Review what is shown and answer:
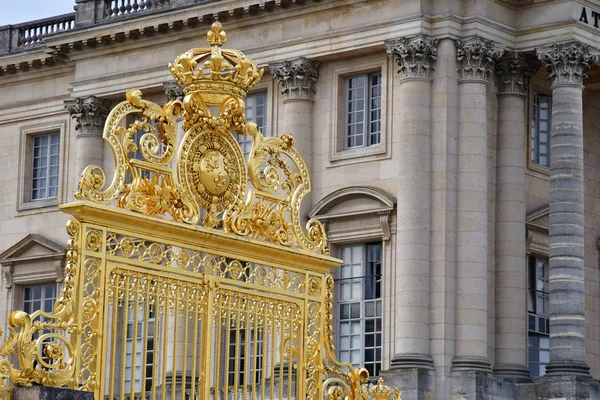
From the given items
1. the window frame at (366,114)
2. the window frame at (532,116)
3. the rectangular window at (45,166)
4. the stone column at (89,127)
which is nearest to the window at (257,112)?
the window frame at (366,114)

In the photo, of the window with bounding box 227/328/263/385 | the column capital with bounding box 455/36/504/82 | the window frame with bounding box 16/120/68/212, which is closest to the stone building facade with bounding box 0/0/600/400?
the column capital with bounding box 455/36/504/82

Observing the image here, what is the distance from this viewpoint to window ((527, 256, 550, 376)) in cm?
4197

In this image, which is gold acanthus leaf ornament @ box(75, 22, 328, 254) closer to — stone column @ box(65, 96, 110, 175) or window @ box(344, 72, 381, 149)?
window @ box(344, 72, 381, 149)

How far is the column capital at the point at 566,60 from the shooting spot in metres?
40.4

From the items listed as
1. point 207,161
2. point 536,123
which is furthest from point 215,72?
point 536,123

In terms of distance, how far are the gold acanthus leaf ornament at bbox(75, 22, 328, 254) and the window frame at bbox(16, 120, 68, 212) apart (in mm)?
28168

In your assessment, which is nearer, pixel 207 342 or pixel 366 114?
pixel 207 342

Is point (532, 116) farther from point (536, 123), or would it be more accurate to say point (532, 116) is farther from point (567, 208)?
point (567, 208)

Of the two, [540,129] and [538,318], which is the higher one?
[540,129]

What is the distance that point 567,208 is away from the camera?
40.2 meters

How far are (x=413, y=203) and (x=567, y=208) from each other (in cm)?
351

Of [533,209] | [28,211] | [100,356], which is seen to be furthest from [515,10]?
[100,356]

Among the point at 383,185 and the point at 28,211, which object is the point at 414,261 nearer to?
the point at 383,185

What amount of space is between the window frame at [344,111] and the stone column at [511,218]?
8.51 feet
